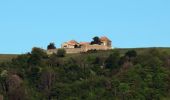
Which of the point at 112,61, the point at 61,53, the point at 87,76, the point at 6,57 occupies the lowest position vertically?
the point at 87,76

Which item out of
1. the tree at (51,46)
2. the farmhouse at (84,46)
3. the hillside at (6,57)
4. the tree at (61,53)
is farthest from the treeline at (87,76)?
the tree at (51,46)

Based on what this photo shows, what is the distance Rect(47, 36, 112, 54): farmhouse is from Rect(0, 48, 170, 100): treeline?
7753 mm

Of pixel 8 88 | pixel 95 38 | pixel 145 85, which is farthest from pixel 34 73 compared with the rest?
pixel 95 38

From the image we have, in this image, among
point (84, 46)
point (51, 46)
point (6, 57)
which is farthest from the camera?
point (51, 46)

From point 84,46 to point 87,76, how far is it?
23170mm

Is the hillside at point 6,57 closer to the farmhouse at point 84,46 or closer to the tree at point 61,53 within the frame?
the farmhouse at point 84,46

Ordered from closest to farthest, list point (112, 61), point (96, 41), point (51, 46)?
point (112, 61)
point (51, 46)
point (96, 41)

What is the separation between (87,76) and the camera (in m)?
161

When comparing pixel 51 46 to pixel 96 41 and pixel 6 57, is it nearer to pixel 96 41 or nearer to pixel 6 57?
pixel 96 41

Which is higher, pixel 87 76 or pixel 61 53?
pixel 61 53

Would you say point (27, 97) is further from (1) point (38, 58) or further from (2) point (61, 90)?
(1) point (38, 58)

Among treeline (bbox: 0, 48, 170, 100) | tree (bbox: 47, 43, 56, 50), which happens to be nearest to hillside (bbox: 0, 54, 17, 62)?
treeline (bbox: 0, 48, 170, 100)

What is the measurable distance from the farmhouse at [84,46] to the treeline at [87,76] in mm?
7753

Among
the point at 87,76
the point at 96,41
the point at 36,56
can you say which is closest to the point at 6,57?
the point at 36,56
